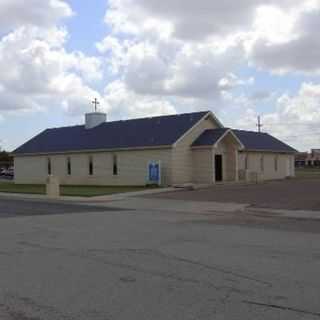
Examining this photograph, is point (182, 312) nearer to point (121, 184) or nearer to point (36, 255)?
point (36, 255)

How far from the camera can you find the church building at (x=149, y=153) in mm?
43688

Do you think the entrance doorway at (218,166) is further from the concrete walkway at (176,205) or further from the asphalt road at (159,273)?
the asphalt road at (159,273)

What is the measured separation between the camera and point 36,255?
1177 cm

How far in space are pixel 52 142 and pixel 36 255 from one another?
144 feet

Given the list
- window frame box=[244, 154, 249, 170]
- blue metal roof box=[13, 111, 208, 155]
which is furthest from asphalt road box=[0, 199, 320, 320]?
window frame box=[244, 154, 249, 170]

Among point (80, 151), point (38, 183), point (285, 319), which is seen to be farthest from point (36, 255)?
point (38, 183)

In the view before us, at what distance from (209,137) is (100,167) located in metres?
9.00

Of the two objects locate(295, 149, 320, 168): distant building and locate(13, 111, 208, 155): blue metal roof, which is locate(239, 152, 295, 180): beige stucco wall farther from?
locate(295, 149, 320, 168): distant building

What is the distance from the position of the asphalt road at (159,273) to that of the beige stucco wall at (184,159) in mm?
25811

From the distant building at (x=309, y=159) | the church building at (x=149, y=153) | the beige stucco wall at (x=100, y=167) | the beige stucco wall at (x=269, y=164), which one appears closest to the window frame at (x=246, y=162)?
the church building at (x=149, y=153)

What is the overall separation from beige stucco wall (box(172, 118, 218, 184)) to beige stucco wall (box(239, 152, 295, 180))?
6732mm

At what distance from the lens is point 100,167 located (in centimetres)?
4781

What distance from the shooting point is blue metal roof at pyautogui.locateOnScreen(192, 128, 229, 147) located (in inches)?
1720

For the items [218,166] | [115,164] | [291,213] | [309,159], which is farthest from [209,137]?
[309,159]
